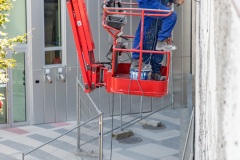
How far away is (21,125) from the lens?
15680mm

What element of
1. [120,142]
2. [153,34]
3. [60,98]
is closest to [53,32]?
[60,98]

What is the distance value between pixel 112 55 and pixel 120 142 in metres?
4.92

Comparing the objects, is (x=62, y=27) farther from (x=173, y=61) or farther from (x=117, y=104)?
(x=173, y=61)

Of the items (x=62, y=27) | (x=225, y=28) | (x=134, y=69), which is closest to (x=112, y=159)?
(x=134, y=69)

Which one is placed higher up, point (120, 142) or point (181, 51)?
point (181, 51)

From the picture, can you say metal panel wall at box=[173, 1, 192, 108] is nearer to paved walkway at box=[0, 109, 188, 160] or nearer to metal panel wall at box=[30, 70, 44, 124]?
paved walkway at box=[0, 109, 188, 160]

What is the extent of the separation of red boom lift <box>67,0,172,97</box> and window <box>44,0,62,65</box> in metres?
5.71

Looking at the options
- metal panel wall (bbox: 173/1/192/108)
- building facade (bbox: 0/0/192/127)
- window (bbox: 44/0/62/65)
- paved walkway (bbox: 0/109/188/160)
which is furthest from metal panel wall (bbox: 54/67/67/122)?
metal panel wall (bbox: 173/1/192/108)

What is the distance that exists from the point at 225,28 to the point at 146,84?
7.71 meters

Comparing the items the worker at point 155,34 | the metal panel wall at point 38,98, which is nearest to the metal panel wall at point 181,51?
the metal panel wall at point 38,98

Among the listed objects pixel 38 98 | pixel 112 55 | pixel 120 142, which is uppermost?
pixel 112 55

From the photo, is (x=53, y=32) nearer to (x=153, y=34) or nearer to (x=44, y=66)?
(x=44, y=66)

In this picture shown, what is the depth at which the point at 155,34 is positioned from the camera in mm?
9609

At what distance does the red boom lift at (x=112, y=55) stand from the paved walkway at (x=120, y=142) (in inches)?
83.2
